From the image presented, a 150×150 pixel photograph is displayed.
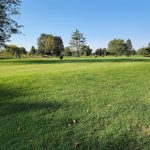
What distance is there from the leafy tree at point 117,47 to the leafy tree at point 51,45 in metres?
22.4

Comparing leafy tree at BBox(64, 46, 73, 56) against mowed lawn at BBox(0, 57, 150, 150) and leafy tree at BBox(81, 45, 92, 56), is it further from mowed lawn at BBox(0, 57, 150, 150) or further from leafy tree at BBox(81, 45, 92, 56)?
mowed lawn at BBox(0, 57, 150, 150)

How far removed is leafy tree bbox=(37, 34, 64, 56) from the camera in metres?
140

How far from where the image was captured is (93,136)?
6.23m

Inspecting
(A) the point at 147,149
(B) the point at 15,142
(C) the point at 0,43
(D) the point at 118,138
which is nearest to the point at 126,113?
(D) the point at 118,138

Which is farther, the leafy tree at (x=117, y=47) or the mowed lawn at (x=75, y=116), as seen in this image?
the leafy tree at (x=117, y=47)

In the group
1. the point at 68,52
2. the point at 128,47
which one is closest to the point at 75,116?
the point at 68,52

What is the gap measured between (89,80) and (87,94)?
9.84ft

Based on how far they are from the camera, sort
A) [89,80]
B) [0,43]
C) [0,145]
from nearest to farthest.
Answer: [0,145] < [89,80] < [0,43]

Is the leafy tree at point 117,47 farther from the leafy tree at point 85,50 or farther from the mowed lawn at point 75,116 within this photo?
the mowed lawn at point 75,116

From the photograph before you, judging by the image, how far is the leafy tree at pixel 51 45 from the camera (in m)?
140

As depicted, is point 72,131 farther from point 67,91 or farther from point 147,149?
point 67,91

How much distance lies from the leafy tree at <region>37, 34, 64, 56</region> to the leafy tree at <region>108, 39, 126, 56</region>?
22.4 m

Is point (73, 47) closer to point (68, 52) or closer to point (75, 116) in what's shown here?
point (68, 52)

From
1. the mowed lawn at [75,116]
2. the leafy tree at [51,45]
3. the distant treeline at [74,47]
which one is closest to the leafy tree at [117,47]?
the distant treeline at [74,47]
